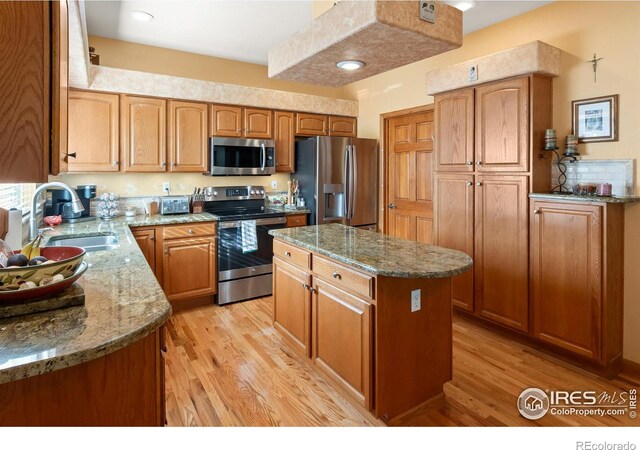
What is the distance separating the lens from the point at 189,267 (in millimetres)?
3648

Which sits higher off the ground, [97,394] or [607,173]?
[607,173]

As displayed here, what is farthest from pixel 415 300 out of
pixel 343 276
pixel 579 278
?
pixel 579 278

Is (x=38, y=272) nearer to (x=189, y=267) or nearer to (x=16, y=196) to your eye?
(x=16, y=196)

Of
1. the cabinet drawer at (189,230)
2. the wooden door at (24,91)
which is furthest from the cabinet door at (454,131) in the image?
the wooden door at (24,91)

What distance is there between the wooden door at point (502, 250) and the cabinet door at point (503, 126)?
124 millimetres

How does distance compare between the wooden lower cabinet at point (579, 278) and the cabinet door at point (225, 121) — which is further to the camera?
the cabinet door at point (225, 121)

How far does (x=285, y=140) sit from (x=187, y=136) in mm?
1131

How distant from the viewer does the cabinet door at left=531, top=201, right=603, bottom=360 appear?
2447 millimetres

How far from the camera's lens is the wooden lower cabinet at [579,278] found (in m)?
2.42

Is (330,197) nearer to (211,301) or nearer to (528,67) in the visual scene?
(211,301)

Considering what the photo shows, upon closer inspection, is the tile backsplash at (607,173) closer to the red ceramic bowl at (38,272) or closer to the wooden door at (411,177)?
the wooden door at (411,177)
